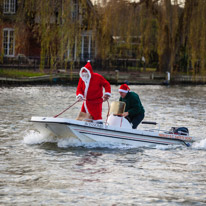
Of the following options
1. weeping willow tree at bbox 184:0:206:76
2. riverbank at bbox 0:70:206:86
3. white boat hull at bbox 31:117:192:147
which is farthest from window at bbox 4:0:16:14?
white boat hull at bbox 31:117:192:147

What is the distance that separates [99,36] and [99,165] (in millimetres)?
19824

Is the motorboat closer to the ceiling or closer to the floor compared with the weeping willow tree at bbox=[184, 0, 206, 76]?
closer to the floor

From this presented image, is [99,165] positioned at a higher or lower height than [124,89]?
lower

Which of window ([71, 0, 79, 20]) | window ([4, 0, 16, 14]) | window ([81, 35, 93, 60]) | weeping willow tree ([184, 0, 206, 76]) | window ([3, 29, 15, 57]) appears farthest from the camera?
window ([81, 35, 93, 60])

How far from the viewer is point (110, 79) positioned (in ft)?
133

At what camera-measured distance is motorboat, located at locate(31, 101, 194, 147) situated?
1366 cm

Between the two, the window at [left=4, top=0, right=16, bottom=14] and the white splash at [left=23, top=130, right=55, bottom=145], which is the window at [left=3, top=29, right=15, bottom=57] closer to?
the window at [left=4, top=0, right=16, bottom=14]

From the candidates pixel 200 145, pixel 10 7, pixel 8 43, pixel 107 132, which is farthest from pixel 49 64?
pixel 107 132

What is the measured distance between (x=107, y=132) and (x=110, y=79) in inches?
1052

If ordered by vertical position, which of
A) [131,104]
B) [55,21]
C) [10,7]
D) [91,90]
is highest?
[10,7]

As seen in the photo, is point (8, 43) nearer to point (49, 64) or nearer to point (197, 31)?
point (49, 64)

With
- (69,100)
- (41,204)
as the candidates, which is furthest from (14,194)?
(69,100)

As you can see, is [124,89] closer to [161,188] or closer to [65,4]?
[161,188]

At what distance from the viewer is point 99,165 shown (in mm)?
12219
